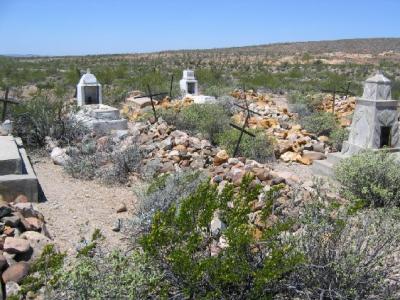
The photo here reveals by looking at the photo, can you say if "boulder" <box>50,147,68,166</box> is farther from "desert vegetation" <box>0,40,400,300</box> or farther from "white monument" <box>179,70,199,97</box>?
"white monument" <box>179,70,199,97</box>

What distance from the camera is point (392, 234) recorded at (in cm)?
345

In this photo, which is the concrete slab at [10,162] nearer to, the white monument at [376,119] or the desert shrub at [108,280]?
the desert shrub at [108,280]

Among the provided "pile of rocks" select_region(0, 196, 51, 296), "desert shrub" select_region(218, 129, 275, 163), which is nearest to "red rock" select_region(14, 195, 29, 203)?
"pile of rocks" select_region(0, 196, 51, 296)

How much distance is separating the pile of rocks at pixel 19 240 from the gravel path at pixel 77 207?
0.81 ft

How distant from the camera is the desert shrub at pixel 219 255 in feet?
10.3

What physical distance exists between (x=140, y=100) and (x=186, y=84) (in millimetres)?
2621

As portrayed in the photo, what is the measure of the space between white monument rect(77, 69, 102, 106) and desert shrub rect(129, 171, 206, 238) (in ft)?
24.1

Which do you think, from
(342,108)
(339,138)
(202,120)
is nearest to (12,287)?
(202,120)

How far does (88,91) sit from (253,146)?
586cm

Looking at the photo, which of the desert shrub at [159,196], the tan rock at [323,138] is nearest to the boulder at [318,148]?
the tan rock at [323,138]

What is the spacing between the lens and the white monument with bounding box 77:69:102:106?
41.4ft

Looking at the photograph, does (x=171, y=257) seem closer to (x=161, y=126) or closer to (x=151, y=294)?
(x=151, y=294)

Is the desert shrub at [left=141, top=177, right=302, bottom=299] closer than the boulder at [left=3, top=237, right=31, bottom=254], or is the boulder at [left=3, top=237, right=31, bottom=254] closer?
the desert shrub at [left=141, top=177, right=302, bottom=299]

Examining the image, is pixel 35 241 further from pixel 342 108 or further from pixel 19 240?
pixel 342 108
